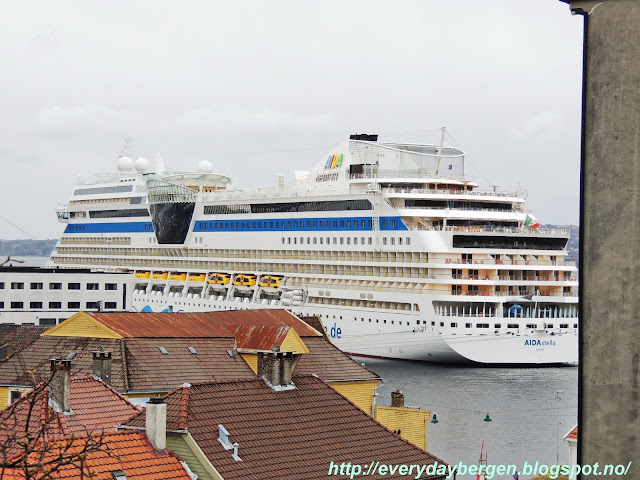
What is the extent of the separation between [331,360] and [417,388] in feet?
73.7

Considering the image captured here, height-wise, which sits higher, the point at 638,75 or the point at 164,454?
the point at 638,75

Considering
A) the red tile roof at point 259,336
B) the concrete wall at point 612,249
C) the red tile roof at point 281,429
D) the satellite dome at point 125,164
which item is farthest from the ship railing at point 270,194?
the concrete wall at point 612,249

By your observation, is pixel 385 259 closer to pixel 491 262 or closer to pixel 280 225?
pixel 491 262

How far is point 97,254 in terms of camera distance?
101625 millimetres

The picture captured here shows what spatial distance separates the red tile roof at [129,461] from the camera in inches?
613

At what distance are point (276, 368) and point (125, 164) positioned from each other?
8534cm

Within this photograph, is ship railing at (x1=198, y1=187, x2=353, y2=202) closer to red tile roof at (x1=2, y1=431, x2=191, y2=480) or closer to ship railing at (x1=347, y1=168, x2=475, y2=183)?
ship railing at (x1=347, y1=168, x2=475, y2=183)

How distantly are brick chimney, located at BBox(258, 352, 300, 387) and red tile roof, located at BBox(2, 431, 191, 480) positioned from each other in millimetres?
4380

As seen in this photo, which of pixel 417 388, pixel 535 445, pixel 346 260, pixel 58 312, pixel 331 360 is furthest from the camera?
pixel 346 260

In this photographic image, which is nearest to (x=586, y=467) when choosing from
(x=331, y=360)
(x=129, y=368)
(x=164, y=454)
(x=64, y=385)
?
(x=164, y=454)

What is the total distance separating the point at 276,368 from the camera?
21719 mm

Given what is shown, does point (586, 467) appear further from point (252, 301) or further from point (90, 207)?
point (90, 207)

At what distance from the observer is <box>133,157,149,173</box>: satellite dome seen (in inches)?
4085

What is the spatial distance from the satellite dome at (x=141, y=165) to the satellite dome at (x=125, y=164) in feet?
3.39
